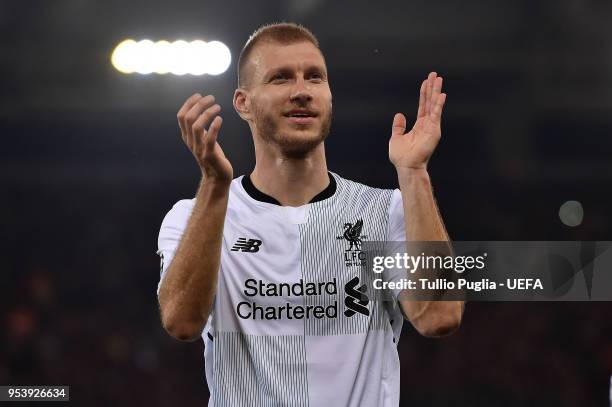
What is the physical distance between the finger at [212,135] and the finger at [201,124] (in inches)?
0.7

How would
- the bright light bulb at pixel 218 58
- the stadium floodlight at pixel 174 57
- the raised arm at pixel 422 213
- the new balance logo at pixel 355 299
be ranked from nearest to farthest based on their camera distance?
the raised arm at pixel 422 213
the new balance logo at pixel 355 299
the bright light bulb at pixel 218 58
the stadium floodlight at pixel 174 57

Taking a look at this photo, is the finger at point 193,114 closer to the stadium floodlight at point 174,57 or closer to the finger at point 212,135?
the finger at point 212,135

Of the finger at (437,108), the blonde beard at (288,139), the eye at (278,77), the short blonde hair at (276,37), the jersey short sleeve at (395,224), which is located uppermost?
the short blonde hair at (276,37)

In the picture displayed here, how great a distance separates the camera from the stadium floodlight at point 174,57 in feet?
25.8

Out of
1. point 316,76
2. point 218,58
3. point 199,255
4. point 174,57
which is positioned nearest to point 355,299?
point 199,255

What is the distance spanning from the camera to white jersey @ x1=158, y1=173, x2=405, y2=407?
3.10m

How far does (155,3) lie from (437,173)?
9.79ft

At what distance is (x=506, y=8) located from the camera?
8305mm

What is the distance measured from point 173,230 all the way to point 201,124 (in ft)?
1.94

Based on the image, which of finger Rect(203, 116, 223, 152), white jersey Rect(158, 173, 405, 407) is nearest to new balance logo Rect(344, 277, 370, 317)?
white jersey Rect(158, 173, 405, 407)

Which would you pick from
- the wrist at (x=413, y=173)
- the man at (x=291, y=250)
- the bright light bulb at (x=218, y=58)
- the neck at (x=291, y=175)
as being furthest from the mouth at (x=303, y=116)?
the bright light bulb at (x=218, y=58)

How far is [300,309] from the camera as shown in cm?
319

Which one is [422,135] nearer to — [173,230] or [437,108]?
[437,108]

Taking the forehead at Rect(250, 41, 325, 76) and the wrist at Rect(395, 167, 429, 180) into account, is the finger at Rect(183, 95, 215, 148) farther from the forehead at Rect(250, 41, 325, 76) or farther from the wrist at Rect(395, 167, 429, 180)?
the wrist at Rect(395, 167, 429, 180)
